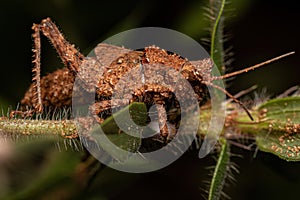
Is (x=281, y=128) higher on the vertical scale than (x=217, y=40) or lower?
lower

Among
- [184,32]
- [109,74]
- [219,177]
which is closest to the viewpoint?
[219,177]

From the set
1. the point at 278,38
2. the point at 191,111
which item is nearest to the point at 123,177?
the point at 191,111

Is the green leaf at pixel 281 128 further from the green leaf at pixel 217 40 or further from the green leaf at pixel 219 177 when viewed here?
the green leaf at pixel 217 40

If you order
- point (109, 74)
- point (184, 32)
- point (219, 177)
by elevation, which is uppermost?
point (109, 74)

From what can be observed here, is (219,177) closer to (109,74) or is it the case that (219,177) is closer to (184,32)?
(109,74)

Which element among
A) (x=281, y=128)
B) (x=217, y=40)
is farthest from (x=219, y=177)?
(x=217, y=40)

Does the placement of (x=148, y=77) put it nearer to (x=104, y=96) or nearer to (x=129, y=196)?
(x=104, y=96)

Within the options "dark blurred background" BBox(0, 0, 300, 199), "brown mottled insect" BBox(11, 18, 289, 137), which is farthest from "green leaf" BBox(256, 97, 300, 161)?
"dark blurred background" BBox(0, 0, 300, 199)
